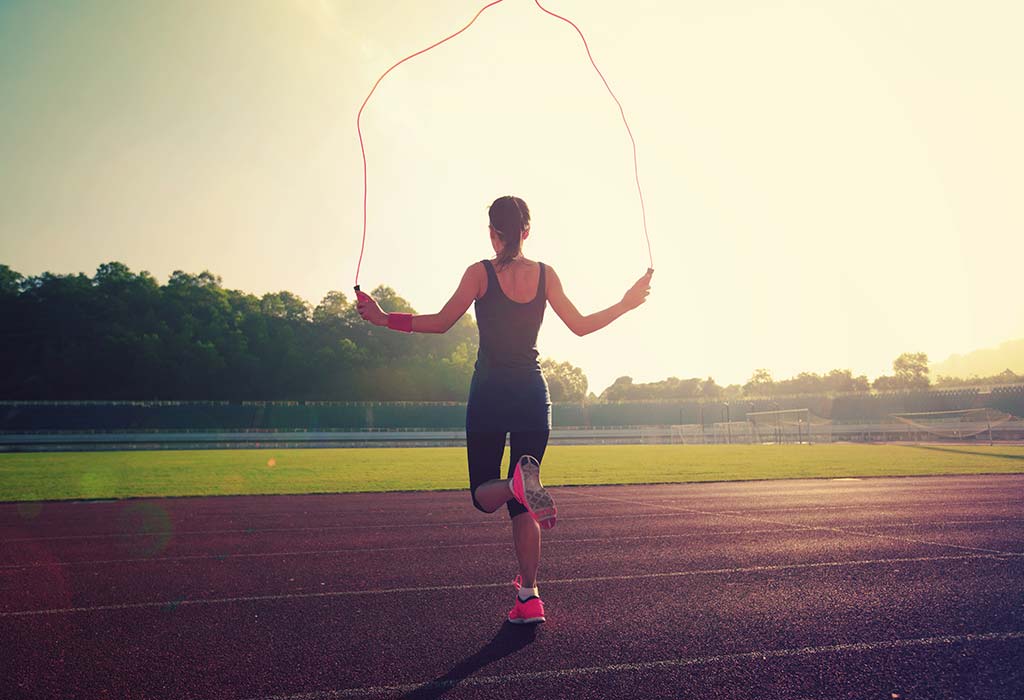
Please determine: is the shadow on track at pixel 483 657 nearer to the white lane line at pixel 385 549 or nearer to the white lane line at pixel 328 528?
the white lane line at pixel 385 549

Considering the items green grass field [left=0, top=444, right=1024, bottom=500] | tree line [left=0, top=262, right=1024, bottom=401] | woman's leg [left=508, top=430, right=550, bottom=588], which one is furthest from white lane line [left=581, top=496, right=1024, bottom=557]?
tree line [left=0, top=262, right=1024, bottom=401]

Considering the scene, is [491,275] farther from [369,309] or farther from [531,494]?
[531,494]

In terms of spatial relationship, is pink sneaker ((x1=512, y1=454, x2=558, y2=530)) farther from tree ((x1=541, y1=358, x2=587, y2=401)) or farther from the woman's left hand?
tree ((x1=541, y1=358, x2=587, y2=401))

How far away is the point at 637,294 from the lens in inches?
177

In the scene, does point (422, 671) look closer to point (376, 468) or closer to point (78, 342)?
point (376, 468)

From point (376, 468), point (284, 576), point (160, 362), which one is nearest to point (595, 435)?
point (376, 468)

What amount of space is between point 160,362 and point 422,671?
8376cm

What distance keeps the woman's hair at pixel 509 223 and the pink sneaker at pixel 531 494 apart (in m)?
1.22

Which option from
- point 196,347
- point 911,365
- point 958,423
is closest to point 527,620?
point 958,423

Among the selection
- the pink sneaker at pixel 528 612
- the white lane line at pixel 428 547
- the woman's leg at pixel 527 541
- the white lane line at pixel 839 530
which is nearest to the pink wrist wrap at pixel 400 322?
the woman's leg at pixel 527 541

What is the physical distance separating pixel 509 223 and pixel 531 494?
64.2 inches

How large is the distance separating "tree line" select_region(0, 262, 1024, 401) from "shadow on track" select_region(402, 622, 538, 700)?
70.6 m

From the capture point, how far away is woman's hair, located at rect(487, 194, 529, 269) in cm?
427

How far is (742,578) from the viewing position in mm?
5547
